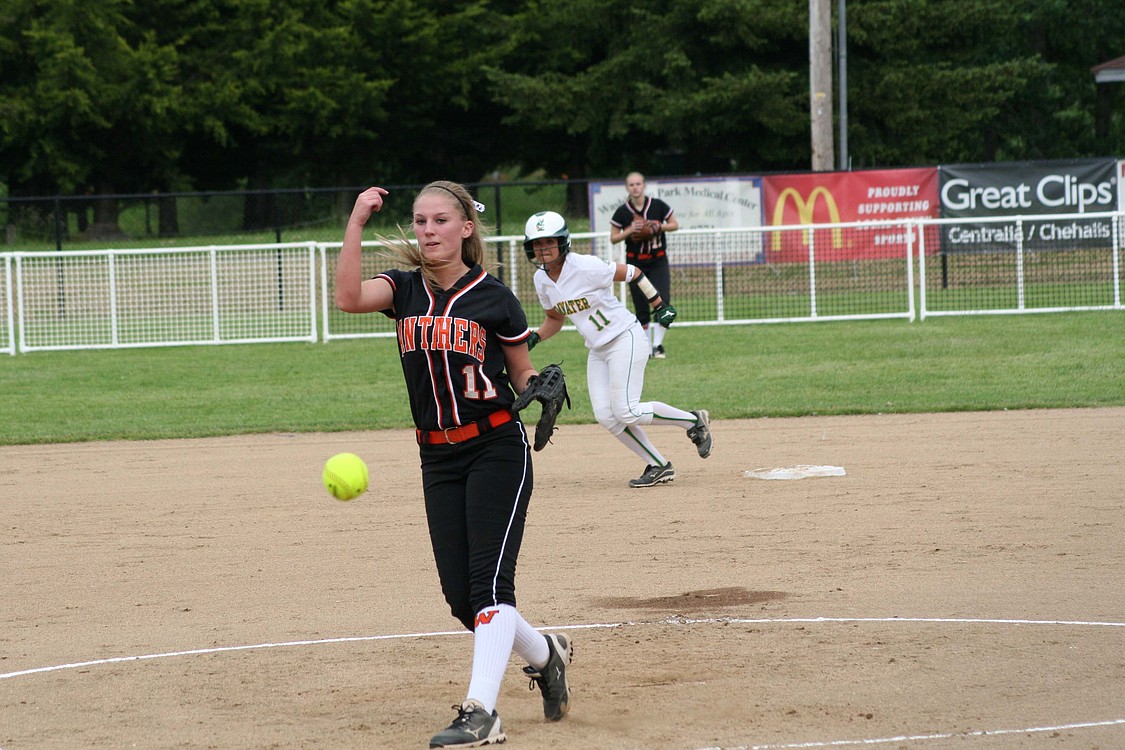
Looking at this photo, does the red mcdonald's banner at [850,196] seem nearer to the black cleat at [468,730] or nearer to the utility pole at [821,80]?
the utility pole at [821,80]

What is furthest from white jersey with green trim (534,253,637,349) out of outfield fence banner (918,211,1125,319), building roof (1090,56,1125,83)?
building roof (1090,56,1125,83)

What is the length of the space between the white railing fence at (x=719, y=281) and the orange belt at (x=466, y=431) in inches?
601

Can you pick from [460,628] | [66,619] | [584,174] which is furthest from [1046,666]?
[584,174]

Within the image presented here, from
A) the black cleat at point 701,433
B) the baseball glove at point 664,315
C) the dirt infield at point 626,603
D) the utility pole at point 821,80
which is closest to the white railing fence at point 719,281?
the utility pole at point 821,80

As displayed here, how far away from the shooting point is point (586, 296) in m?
9.73

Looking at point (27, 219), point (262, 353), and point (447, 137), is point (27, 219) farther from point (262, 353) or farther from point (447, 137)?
point (447, 137)

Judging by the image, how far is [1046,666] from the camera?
5613mm

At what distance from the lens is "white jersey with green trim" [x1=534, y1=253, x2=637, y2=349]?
380 inches

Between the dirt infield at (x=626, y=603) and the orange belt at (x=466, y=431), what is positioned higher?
the orange belt at (x=466, y=431)

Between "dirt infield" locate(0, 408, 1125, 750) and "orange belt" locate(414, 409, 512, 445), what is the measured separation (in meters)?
1.05

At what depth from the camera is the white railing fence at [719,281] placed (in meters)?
20.8

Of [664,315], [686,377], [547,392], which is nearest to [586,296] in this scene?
[664,315]

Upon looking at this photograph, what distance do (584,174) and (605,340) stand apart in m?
30.4

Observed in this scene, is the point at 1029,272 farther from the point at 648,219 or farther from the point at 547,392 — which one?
the point at 547,392
